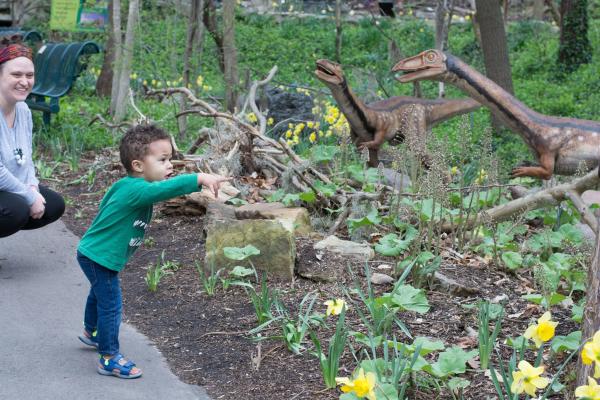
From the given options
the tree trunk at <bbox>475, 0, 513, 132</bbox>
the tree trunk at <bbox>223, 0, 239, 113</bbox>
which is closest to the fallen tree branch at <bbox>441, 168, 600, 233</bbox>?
the tree trunk at <bbox>223, 0, 239, 113</bbox>

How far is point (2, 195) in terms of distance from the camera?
504 cm

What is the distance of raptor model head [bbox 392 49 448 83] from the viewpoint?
5.54m

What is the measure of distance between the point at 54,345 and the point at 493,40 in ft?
28.2

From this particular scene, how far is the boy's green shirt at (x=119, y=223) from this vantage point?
3.72m

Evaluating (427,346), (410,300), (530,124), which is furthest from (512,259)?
(427,346)

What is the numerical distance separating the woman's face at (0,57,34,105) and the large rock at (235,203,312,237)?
1628mm

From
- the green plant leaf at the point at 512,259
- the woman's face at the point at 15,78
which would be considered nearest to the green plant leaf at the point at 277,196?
the green plant leaf at the point at 512,259

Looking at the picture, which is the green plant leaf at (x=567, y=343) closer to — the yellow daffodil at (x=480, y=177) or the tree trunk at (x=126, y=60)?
the yellow daffodil at (x=480, y=177)

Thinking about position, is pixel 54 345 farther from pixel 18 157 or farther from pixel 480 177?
pixel 480 177

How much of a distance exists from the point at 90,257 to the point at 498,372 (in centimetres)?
180

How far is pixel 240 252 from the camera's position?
15.6 feet

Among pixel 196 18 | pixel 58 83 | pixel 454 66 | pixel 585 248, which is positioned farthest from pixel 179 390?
pixel 58 83

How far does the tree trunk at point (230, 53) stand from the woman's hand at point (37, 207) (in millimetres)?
4468

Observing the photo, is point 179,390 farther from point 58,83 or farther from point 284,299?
point 58,83
